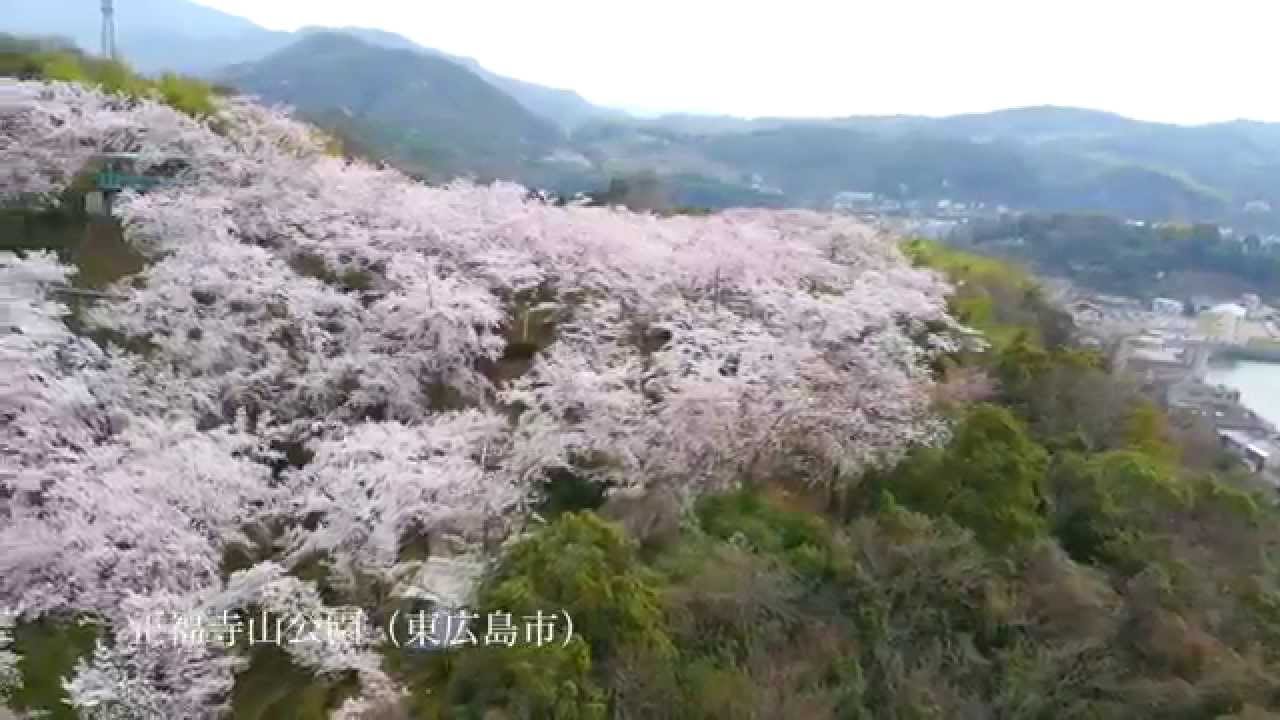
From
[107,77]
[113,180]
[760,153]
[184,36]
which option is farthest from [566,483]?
[184,36]

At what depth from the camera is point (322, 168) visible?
1517cm

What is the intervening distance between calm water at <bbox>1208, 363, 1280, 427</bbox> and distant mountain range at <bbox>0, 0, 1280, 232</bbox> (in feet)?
76.4

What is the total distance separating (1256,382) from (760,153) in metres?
44.3

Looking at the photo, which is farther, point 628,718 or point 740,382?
point 740,382

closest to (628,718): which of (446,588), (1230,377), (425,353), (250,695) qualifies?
(446,588)

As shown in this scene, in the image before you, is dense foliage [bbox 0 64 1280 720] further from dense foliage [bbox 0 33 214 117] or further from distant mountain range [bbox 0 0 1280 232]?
distant mountain range [bbox 0 0 1280 232]

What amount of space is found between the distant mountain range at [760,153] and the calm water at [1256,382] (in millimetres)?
23300

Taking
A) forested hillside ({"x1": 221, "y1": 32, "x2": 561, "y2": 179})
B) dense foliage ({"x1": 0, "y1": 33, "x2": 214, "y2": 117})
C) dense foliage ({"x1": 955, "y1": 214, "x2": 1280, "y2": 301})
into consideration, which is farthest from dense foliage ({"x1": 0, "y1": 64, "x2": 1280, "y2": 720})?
forested hillside ({"x1": 221, "y1": 32, "x2": 561, "y2": 179})

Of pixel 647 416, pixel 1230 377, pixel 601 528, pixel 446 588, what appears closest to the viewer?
pixel 601 528

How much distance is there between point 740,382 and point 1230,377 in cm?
3418

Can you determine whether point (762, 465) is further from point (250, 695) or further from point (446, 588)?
point (250, 695)

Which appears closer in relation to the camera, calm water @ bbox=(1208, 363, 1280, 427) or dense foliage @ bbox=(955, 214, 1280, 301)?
calm water @ bbox=(1208, 363, 1280, 427)

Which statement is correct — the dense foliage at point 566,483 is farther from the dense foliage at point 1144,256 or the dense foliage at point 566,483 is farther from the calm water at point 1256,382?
the dense foliage at point 1144,256

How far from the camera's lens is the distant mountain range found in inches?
2277
